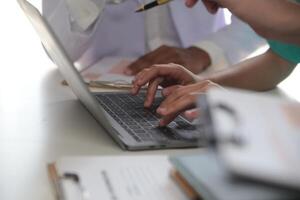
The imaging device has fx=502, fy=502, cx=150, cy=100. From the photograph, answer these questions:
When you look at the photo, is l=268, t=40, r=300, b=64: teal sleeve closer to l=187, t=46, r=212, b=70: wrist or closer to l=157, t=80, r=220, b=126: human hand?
l=187, t=46, r=212, b=70: wrist

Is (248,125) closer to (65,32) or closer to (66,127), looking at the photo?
(66,127)

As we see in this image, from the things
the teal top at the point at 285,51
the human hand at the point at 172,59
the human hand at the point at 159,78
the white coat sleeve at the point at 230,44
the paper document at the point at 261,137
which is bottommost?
the white coat sleeve at the point at 230,44

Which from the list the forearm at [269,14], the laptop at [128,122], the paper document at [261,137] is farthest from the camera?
the forearm at [269,14]

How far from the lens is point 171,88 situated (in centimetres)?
88

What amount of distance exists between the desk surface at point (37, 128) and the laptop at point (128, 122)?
18mm

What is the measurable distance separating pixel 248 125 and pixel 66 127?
1.59 ft

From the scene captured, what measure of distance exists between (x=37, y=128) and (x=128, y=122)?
146mm

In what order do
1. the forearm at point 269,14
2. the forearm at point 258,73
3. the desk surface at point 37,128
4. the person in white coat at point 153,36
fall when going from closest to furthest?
the desk surface at point 37,128
the forearm at point 269,14
the forearm at point 258,73
the person in white coat at point 153,36

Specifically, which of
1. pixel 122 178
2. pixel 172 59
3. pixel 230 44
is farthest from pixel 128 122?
pixel 230 44

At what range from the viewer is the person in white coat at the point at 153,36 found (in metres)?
1.30

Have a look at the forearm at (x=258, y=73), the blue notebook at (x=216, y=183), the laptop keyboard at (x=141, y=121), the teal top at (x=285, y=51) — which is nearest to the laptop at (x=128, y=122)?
the laptop keyboard at (x=141, y=121)

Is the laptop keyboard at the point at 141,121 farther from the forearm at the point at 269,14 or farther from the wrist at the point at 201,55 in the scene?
the wrist at the point at 201,55

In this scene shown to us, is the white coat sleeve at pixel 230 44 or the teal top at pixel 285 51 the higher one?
the teal top at pixel 285 51

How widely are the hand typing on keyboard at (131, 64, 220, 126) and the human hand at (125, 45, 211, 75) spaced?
23cm
